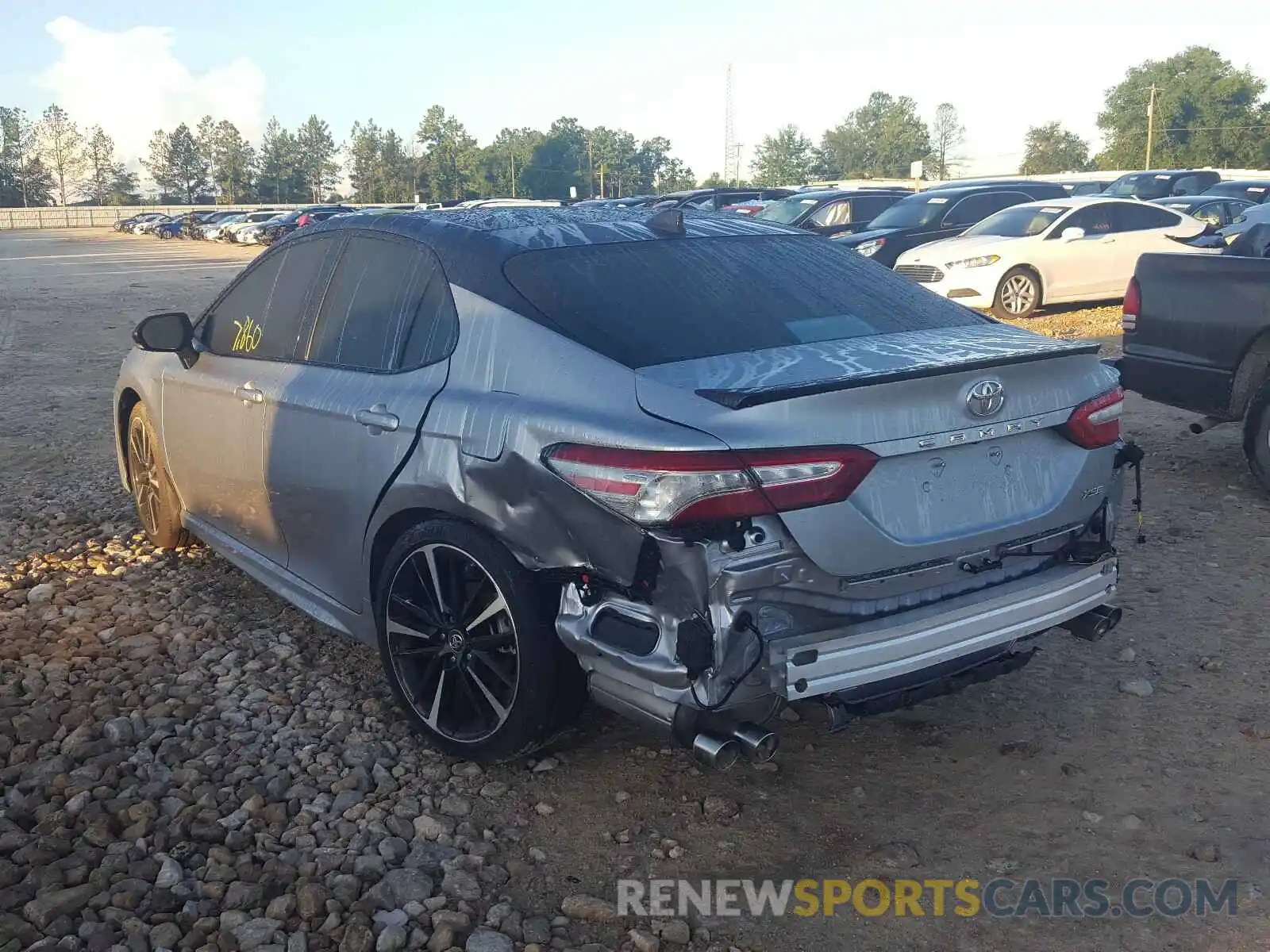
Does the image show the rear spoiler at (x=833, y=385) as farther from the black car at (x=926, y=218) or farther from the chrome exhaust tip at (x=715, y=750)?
the black car at (x=926, y=218)

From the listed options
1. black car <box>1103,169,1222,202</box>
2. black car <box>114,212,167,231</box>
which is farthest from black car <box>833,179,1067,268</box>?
black car <box>114,212,167,231</box>

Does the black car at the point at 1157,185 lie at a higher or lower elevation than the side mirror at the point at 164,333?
higher

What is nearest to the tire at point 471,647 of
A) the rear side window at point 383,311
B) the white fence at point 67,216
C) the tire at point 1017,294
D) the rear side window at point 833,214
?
the rear side window at point 383,311

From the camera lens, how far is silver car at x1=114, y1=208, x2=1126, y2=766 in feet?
9.06

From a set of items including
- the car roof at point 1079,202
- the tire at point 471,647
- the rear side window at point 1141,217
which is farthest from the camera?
the rear side window at point 1141,217

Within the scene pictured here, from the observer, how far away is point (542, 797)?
3400 mm

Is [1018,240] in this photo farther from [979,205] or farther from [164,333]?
[164,333]

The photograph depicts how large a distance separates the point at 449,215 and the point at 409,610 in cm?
132

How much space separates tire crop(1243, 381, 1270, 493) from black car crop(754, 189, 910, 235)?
44.9 ft

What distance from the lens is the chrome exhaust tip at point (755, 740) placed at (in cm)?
282

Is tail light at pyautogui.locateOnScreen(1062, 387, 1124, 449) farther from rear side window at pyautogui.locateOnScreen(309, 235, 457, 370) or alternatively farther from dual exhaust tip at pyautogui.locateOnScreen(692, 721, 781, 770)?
rear side window at pyautogui.locateOnScreen(309, 235, 457, 370)

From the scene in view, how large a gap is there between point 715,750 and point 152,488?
380 centimetres

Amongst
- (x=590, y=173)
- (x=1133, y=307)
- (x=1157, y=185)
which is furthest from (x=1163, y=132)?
(x=1133, y=307)

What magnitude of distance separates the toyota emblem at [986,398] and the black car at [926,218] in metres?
13.6
